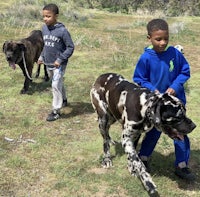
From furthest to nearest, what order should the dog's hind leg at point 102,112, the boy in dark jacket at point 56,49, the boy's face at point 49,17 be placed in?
the boy in dark jacket at point 56,49
the boy's face at point 49,17
the dog's hind leg at point 102,112

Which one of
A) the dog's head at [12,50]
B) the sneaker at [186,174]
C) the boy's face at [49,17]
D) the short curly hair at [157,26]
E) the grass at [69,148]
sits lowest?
the grass at [69,148]

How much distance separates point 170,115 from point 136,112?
0.44m

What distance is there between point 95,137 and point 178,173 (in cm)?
185

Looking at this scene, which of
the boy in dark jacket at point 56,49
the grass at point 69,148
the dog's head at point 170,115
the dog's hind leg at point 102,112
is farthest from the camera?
the boy in dark jacket at point 56,49

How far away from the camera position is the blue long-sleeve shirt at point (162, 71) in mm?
4559

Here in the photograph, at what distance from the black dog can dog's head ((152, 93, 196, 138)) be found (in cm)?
501

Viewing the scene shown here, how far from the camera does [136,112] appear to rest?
14.3 feet

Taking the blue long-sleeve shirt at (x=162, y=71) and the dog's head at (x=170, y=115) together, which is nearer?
the dog's head at (x=170, y=115)

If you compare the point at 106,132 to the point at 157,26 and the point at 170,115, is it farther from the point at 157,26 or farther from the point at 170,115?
the point at 157,26

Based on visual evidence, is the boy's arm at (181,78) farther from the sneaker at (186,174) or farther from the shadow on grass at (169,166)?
the shadow on grass at (169,166)

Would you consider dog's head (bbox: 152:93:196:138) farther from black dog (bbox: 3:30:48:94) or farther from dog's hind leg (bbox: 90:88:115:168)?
black dog (bbox: 3:30:48:94)

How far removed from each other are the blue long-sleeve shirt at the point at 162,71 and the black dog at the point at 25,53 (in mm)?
4315

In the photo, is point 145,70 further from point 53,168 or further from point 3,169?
point 3,169

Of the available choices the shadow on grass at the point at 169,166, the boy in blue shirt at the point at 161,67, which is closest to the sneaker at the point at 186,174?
the shadow on grass at the point at 169,166
